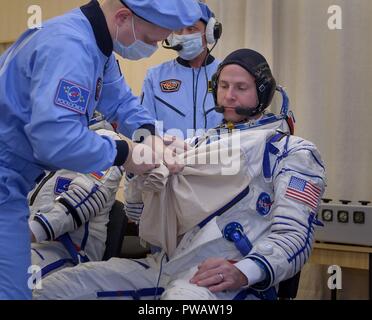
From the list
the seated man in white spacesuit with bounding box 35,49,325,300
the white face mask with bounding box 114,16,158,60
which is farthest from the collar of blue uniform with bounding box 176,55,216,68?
the white face mask with bounding box 114,16,158,60

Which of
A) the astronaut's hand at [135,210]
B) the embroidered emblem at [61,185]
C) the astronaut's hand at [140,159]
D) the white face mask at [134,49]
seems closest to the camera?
the astronaut's hand at [140,159]

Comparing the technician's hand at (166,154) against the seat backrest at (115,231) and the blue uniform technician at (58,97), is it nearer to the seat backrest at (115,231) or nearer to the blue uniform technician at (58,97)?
the blue uniform technician at (58,97)

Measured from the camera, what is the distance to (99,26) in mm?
1404

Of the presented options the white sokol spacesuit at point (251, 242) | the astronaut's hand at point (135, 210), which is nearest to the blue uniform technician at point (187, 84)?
the astronaut's hand at point (135, 210)

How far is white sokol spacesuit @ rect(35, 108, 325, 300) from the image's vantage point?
151cm

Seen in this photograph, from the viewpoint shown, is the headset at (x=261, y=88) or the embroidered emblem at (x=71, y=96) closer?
the embroidered emblem at (x=71, y=96)

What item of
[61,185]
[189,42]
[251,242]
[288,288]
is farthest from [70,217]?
[189,42]

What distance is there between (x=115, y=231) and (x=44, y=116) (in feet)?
3.21

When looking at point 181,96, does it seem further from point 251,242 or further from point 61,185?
point 251,242

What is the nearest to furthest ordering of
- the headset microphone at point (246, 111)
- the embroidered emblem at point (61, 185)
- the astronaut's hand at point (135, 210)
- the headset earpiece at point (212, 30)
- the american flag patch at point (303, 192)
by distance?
the american flag patch at point (303, 192) < the astronaut's hand at point (135, 210) < the headset microphone at point (246, 111) < the embroidered emblem at point (61, 185) < the headset earpiece at point (212, 30)

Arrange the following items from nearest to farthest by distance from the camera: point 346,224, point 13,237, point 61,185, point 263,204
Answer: point 13,237
point 263,204
point 61,185
point 346,224

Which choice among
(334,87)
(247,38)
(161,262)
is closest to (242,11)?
(247,38)

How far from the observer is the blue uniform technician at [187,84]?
8.57ft

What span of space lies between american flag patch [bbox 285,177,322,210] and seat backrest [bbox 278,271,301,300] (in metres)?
0.22
